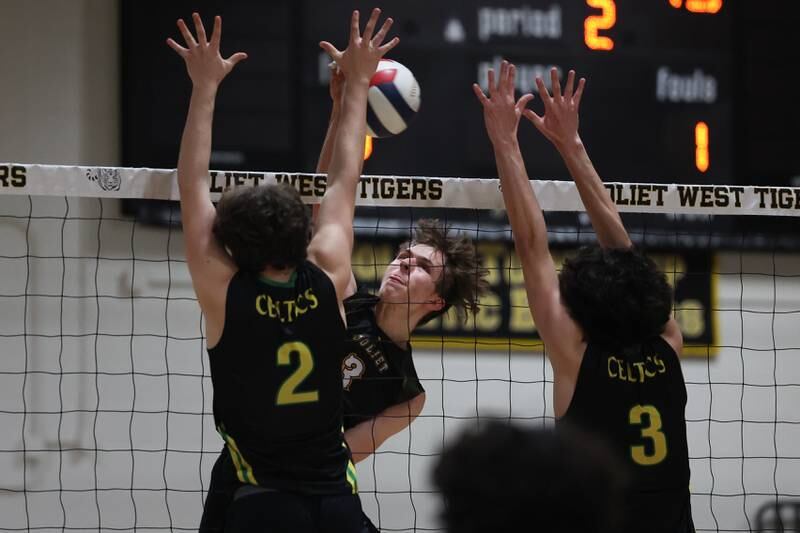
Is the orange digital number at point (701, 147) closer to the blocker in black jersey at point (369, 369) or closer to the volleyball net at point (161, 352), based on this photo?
the volleyball net at point (161, 352)

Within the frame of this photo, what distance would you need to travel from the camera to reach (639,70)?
6.66 meters

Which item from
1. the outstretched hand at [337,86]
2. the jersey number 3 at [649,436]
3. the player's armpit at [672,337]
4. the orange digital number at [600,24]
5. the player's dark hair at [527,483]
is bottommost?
the jersey number 3 at [649,436]

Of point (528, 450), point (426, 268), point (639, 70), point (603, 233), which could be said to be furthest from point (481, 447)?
point (639, 70)

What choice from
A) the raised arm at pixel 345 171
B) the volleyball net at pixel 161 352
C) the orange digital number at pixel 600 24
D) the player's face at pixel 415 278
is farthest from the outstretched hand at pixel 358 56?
the orange digital number at pixel 600 24

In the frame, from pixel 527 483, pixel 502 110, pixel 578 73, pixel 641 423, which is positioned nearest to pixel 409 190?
pixel 502 110

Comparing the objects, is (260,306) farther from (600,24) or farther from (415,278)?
(600,24)

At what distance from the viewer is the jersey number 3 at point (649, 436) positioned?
2.84 metres

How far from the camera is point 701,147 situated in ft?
21.8

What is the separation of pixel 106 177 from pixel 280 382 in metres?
1.42

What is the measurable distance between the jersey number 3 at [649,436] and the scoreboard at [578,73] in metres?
3.66

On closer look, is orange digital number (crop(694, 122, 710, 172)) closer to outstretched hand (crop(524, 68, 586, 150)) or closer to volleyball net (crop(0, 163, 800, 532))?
volleyball net (crop(0, 163, 800, 532))

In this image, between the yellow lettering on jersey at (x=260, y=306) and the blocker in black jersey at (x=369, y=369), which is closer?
the yellow lettering on jersey at (x=260, y=306)

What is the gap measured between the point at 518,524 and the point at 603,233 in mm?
2184

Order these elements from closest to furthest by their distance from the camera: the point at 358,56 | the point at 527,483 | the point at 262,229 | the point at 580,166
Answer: the point at 527,483, the point at 262,229, the point at 358,56, the point at 580,166
